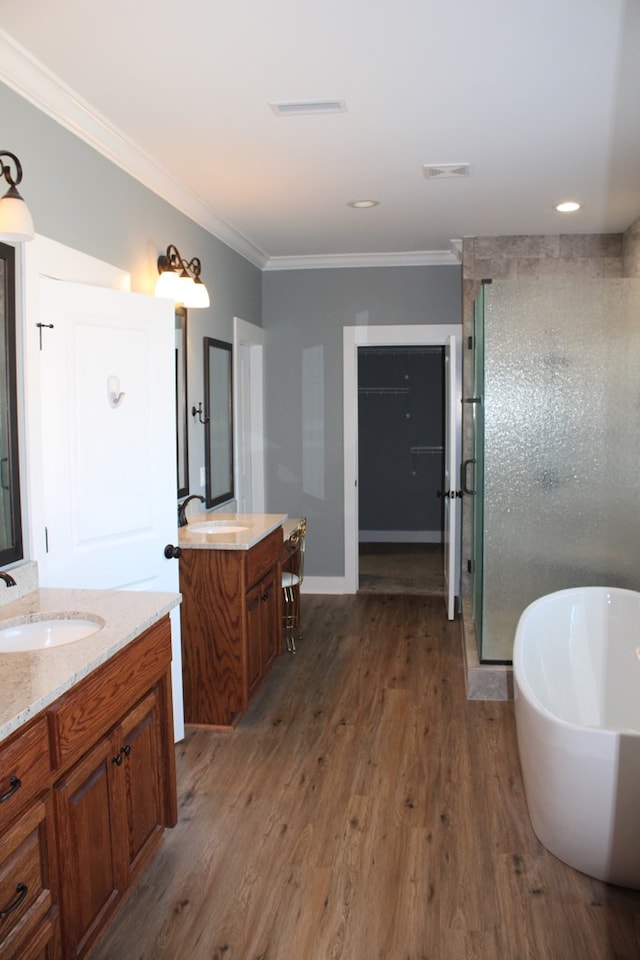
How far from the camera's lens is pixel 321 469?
19.7ft

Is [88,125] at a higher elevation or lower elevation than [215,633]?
higher

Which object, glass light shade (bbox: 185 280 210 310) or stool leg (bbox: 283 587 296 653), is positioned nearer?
glass light shade (bbox: 185 280 210 310)

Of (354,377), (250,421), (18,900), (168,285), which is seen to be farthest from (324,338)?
(18,900)

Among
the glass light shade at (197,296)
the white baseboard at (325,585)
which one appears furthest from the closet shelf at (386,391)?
the glass light shade at (197,296)

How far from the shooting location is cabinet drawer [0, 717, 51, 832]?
154 cm

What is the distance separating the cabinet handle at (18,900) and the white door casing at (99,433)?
1.20 metres

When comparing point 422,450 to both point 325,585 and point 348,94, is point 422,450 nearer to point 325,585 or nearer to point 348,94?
point 325,585

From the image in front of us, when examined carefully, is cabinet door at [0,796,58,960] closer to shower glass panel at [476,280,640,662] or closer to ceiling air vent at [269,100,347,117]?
ceiling air vent at [269,100,347,117]

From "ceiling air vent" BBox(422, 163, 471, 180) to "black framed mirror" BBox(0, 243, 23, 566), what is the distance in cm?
198

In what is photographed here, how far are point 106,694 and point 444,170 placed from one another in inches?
110

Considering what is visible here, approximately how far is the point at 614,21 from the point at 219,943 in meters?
2.78

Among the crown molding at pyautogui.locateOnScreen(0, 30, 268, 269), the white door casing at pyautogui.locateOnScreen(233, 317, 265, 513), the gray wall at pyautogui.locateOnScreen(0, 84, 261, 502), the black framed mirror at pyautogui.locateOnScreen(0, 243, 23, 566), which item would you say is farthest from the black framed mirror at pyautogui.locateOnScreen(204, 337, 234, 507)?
the black framed mirror at pyautogui.locateOnScreen(0, 243, 23, 566)

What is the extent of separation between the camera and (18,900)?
5.22ft

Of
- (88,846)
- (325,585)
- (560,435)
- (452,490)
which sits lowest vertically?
(325,585)
